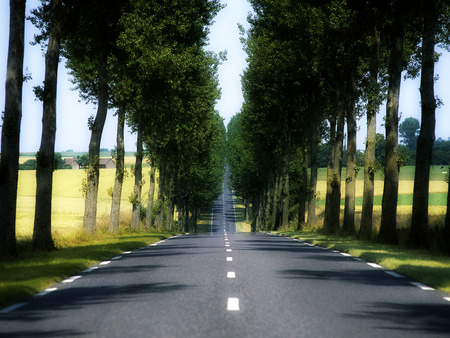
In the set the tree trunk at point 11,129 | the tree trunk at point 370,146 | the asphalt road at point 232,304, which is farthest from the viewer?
the tree trunk at point 370,146

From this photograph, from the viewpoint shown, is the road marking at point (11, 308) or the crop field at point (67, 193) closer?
the road marking at point (11, 308)

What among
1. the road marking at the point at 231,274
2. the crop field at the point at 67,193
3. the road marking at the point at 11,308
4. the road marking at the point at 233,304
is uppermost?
the road marking at the point at 233,304

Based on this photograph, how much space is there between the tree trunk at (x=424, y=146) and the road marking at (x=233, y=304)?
13107 millimetres

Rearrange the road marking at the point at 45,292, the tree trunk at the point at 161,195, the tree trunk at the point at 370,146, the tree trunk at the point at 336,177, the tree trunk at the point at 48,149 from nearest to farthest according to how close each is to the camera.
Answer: the road marking at the point at 45,292
the tree trunk at the point at 48,149
the tree trunk at the point at 370,146
the tree trunk at the point at 336,177
the tree trunk at the point at 161,195

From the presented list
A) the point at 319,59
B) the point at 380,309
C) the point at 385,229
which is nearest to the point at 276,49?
the point at 319,59

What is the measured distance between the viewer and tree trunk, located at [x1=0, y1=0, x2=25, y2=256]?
16.6 m

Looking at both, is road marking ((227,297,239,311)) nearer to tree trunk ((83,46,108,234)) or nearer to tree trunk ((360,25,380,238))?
tree trunk ((83,46,108,234))

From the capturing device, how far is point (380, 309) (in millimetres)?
8859

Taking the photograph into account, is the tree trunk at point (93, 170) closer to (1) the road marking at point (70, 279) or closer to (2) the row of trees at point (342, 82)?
(2) the row of trees at point (342, 82)

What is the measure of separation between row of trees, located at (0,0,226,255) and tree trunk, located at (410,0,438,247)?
1126cm

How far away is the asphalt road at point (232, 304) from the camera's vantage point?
7.36 m

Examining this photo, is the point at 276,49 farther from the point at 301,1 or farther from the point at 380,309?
the point at 380,309

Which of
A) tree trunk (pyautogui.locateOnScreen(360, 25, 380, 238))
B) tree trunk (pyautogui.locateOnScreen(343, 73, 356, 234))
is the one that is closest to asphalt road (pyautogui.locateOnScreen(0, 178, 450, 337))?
tree trunk (pyautogui.locateOnScreen(360, 25, 380, 238))

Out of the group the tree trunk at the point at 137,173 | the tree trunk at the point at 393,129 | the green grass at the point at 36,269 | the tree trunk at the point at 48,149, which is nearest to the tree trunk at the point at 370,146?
the tree trunk at the point at 393,129
